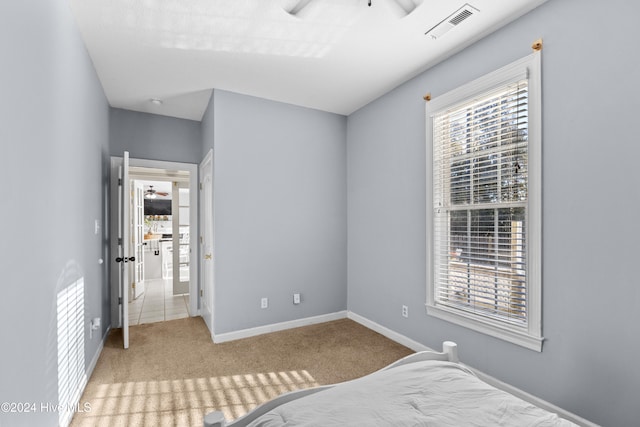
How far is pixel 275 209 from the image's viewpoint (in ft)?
12.3

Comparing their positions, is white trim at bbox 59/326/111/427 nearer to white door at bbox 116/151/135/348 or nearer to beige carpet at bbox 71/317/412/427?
beige carpet at bbox 71/317/412/427

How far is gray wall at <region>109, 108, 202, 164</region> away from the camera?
3986 mm

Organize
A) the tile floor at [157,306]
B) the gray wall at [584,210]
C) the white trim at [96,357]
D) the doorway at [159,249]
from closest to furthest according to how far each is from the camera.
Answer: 1. the gray wall at [584,210]
2. the white trim at [96,357]
3. the doorway at [159,249]
4. the tile floor at [157,306]

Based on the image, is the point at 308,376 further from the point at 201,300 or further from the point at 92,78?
the point at 92,78

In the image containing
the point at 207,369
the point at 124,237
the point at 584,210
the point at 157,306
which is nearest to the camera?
the point at 584,210

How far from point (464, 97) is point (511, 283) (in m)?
1.50

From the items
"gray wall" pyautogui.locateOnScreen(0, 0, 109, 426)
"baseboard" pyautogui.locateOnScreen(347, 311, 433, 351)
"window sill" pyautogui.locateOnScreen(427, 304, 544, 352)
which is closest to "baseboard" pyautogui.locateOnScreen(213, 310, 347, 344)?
"baseboard" pyautogui.locateOnScreen(347, 311, 433, 351)

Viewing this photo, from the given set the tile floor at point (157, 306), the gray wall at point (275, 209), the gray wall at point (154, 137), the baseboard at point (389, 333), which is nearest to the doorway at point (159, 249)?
the tile floor at point (157, 306)

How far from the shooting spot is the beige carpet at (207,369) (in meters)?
2.19

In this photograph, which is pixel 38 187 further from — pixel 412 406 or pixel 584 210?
pixel 584 210

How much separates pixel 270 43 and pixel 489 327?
2.79 metres

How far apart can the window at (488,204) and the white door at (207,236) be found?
2330 mm

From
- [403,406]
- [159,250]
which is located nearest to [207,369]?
[403,406]

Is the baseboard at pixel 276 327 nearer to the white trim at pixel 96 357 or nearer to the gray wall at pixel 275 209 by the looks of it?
the gray wall at pixel 275 209
